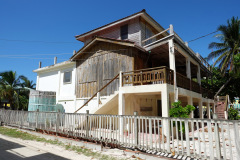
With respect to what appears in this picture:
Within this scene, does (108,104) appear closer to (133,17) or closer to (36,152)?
(36,152)

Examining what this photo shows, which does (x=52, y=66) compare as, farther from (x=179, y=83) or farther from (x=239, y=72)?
(x=239, y=72)

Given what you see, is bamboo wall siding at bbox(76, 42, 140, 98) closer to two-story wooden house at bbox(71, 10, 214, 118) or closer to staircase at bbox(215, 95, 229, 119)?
two-story wooden house at bbox(71, 10, 214, 118)

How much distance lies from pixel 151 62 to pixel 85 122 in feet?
27.2

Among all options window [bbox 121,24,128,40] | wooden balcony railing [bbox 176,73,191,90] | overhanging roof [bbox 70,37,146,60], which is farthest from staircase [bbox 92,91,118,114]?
window [bbox 121,24,128,40]

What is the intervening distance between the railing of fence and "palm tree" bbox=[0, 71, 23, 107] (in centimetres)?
1095

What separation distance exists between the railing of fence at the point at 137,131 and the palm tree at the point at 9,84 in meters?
11.0

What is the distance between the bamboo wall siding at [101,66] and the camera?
38.9 feet

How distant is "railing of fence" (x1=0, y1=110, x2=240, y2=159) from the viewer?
4758mm

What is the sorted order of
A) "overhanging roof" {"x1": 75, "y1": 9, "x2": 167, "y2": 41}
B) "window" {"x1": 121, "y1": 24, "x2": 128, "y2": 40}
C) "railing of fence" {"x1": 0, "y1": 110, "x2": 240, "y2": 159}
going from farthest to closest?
1. "window" {"x1": 121, "y1": 24, "x2": 128, "y2": 40}
2. "overhanging roof" {"x1": 75, "y1": 9, "x2": 167, "y2": 41}
3. "railing of fence" {"x1": 0, "y1": 110, "x2": 240, "y2": 159}

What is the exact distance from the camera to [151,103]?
12.7 m

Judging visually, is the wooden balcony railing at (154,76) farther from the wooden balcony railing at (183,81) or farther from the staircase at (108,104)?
the staircase at (108,104)

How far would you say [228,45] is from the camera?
21.6 metres

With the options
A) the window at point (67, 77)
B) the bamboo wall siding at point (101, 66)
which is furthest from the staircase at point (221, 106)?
the window at point (67, 77)

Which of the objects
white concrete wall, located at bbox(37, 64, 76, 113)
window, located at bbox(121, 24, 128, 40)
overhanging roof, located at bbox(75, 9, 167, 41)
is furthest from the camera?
white concrete wall, located at bbox(37, 64, 76, 113)
